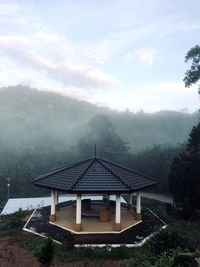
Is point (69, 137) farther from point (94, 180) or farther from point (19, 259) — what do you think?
point (19, 259)

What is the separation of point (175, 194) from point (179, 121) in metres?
71.8

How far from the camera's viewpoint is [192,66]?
28.8m

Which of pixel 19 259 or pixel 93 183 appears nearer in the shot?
pixel 19 259

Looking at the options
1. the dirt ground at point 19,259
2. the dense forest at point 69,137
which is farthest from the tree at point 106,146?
the dirt ground at point 19,259

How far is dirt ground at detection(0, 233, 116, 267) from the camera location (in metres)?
8.17

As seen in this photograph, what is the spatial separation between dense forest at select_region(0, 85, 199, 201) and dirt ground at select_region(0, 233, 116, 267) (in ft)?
103

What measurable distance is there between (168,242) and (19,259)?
5.63 metres

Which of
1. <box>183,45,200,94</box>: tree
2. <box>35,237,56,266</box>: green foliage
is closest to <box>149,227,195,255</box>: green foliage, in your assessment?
<box>35,237,56,266</box>: green foliage

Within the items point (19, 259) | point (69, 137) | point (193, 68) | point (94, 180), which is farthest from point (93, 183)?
point (69, 137)

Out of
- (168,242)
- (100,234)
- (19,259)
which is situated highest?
(168,242)

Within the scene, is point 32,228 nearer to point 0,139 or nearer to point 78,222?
point 78,222

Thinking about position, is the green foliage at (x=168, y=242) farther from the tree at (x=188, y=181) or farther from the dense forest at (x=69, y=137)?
the dense forest at (x=69, y=137)

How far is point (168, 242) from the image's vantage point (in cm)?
829

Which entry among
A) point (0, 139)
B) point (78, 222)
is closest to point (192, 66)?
point (78, 222)
